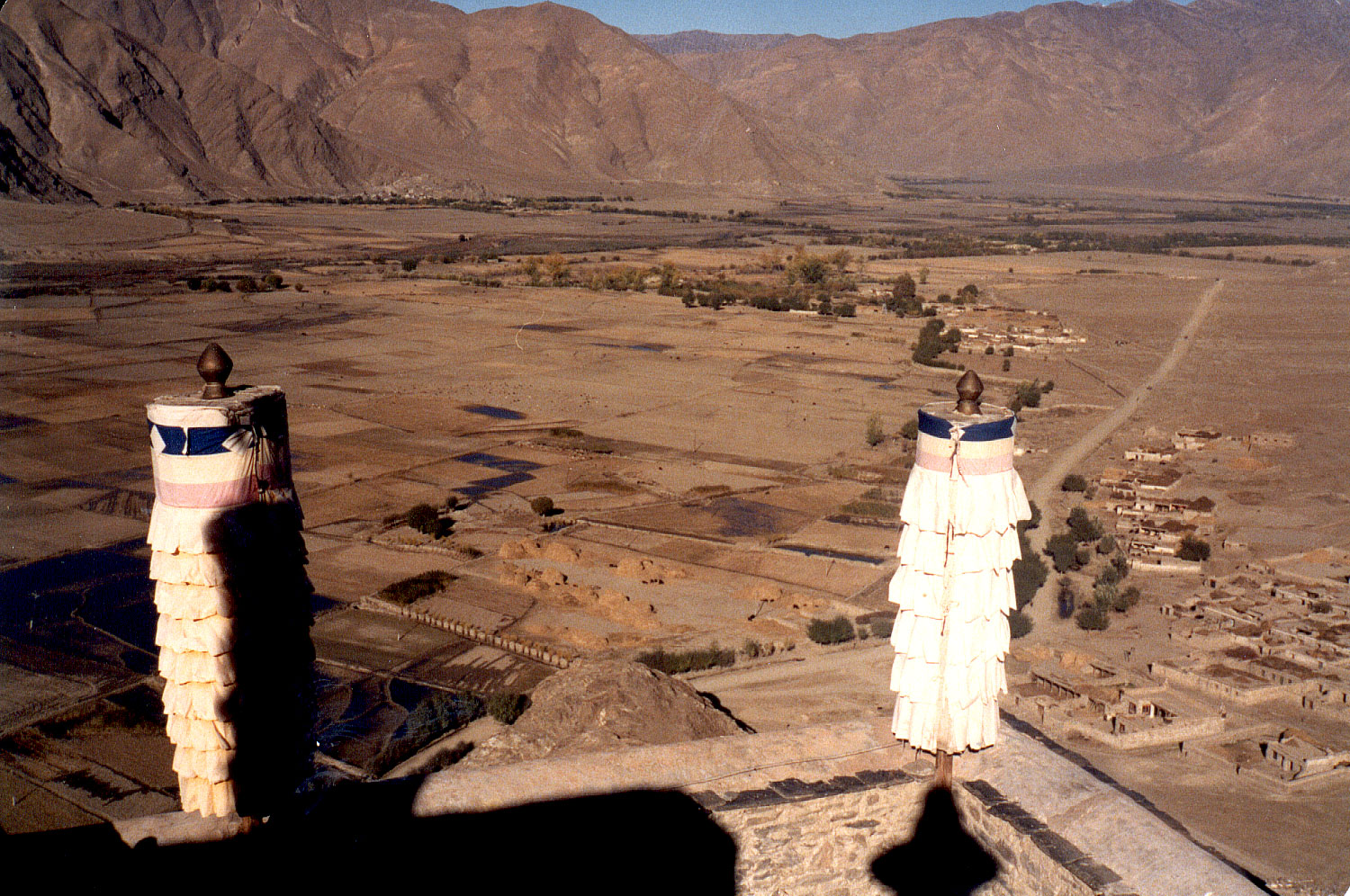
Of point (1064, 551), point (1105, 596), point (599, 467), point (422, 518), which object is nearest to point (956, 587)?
point (1105, 596)

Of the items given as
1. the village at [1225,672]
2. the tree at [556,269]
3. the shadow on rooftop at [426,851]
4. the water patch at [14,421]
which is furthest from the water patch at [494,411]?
the tree at [556,269]

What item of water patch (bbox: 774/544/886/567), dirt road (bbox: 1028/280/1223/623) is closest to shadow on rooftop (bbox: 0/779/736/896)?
dirt road (bbox: 1028/280/1223/623)

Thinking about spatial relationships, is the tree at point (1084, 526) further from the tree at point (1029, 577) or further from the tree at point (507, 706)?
the tree at point (507, 706)

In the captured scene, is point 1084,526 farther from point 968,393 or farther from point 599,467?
point 968,393

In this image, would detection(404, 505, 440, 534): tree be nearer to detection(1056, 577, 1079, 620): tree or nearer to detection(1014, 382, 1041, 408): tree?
detection(1056, 577, 1079, 620): tree

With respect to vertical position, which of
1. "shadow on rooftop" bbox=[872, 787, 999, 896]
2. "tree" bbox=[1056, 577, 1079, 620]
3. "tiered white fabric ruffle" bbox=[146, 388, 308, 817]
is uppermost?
"tiered white fabric ruffle" bbox=[146, 388, 308, 817]

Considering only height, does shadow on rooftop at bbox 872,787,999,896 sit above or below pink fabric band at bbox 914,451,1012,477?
below

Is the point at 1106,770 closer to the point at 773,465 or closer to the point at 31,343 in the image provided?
the point at 773,465
